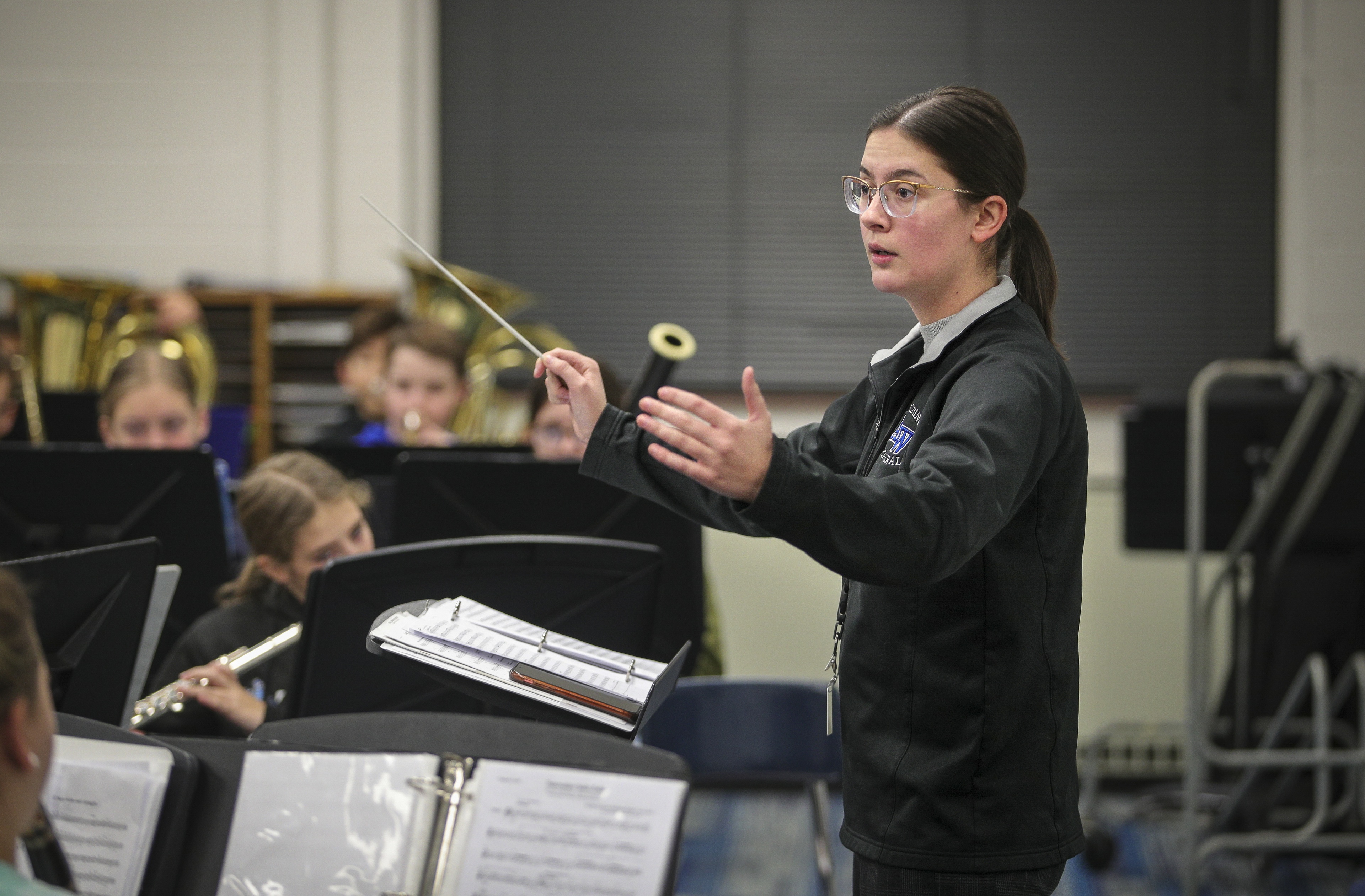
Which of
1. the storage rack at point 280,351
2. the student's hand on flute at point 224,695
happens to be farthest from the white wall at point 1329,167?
the student's hand on flute at point 224,695

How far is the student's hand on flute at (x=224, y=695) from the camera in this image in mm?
1922

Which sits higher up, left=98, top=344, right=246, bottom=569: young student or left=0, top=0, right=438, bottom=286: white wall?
left=0, top=0, right=438, bottom=286: white wall

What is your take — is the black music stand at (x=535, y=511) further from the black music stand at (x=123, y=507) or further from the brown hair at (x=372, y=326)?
the brown hair at (x=372, y=326)

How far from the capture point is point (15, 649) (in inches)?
35.8

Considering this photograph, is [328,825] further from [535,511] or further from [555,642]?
[535,511]

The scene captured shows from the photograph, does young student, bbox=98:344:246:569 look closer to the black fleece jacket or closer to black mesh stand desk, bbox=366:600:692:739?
black mesh stand desk, bbox=366:600:692:739

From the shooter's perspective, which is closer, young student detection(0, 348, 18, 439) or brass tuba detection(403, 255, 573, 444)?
young student detection(0, 348, 18, 439)

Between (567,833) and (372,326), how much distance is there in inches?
123

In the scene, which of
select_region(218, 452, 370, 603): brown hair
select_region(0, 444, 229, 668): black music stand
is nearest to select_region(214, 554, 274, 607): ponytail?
select_region(218, 452, 370, 603): brown hair

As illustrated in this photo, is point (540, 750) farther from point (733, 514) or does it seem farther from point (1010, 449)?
point (1010, 449)

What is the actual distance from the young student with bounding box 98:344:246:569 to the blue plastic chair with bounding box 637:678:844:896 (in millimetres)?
1127

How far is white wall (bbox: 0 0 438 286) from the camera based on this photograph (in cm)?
448

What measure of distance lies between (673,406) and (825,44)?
378cm

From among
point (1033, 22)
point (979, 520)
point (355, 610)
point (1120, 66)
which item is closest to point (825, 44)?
point (1033, 22)
